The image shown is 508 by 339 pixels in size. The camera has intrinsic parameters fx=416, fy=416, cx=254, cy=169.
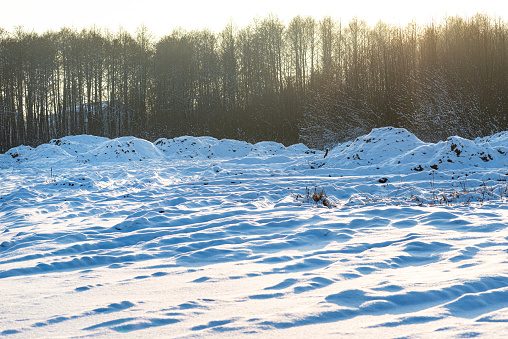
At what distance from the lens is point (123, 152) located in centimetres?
1584

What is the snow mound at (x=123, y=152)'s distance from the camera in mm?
15273

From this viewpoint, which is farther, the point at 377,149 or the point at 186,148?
the point at 186,148

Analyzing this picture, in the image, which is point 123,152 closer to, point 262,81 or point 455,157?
point 455,157

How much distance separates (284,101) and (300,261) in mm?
23605

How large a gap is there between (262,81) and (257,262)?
111 ft

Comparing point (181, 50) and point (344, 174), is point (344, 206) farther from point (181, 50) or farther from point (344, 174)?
point (181, 50)

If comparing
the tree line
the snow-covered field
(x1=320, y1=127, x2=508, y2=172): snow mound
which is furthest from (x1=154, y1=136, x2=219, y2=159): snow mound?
the snow-covered field

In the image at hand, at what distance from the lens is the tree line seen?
15.1 m

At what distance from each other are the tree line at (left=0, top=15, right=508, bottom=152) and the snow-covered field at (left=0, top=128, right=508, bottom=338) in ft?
29.9

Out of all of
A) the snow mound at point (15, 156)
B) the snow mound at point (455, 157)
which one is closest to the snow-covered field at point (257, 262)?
the snow mound at point (455, 157)

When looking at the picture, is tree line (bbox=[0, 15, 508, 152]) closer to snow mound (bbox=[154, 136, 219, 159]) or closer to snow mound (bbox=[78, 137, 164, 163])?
snow mound (bbox=[154, 136, 219, 159])

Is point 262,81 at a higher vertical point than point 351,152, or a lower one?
higher

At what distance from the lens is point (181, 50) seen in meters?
37.8

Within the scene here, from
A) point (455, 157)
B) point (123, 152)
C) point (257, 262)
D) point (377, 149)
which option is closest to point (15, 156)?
point (123, 152)
